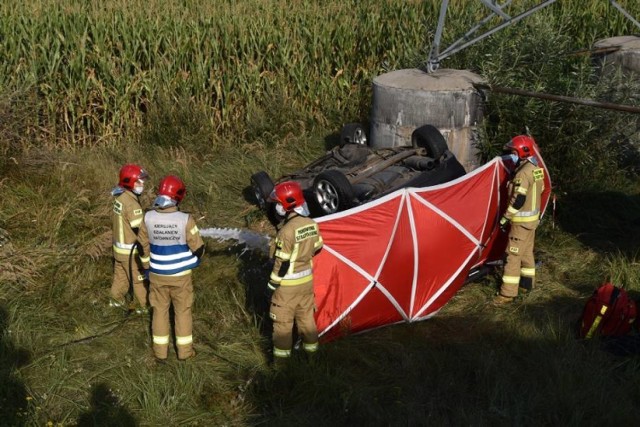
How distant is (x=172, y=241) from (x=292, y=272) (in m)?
1.06

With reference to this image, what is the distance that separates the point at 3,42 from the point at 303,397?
26.3 feet

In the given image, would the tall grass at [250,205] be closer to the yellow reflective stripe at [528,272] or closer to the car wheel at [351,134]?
the yellow reflective stripe at [528,272]

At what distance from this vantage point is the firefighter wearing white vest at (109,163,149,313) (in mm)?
7016

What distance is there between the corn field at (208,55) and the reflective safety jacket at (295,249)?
5.85m

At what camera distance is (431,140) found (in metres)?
9.33

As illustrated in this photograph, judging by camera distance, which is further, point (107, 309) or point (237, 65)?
point (237, 65)

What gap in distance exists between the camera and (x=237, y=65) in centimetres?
1191

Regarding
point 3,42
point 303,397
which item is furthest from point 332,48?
point 303,397

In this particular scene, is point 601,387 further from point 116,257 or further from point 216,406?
point 116,257

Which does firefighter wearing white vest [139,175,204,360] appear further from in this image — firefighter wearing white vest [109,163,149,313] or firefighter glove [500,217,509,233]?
firefighter glove [500,217,509,233]

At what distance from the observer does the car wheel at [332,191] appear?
332 inches

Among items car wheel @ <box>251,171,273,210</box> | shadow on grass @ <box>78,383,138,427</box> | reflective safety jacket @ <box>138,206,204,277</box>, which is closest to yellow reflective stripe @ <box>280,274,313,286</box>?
reflective safety jacket @ <box>138,206,204,277</box>

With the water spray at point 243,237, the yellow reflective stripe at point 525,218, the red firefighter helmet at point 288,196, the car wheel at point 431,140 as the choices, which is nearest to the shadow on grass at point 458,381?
the yellow reflective stripe at point 525,218

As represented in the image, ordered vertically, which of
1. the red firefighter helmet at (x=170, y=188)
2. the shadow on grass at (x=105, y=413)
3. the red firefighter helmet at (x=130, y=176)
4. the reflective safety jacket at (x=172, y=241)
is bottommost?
the shadow on grass at (x=105, y=413)
